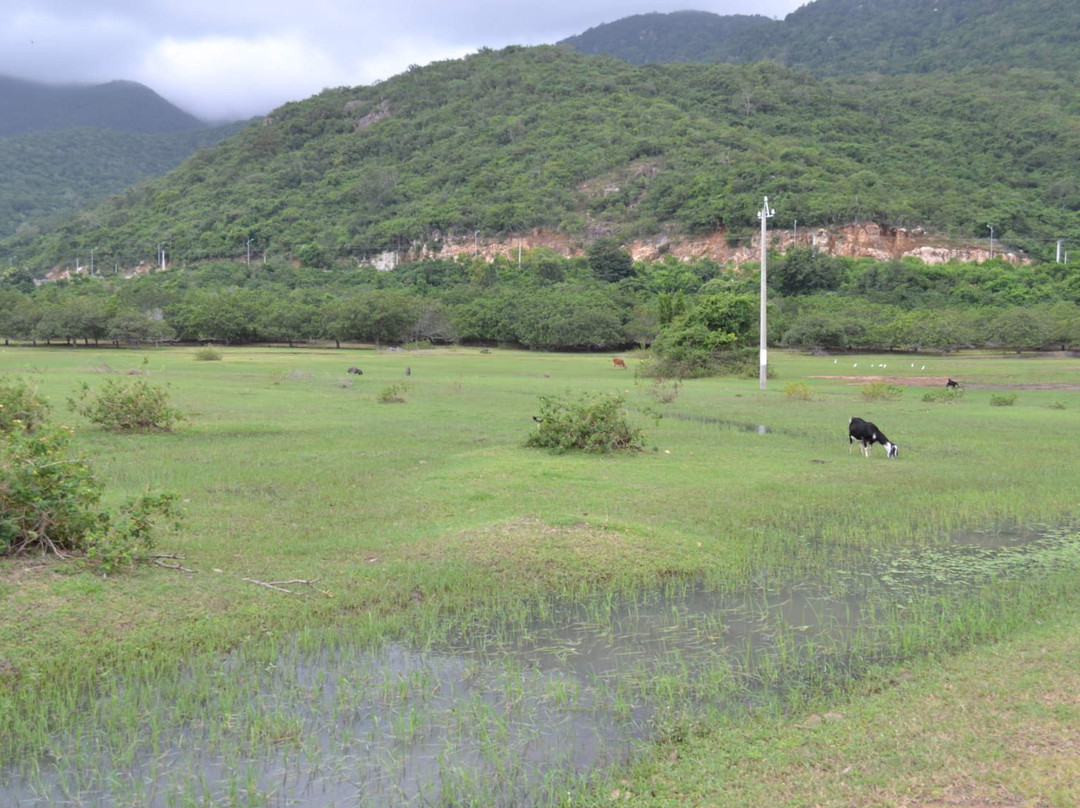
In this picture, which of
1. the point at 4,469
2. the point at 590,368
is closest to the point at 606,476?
the point at 4,469

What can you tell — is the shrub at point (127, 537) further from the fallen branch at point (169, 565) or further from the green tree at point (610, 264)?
the green tree at point (610, 264)

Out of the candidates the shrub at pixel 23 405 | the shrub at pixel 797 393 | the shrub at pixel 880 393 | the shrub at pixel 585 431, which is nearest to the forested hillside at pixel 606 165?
the shrub at pixel 880 393

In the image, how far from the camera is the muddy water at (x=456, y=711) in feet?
17.6

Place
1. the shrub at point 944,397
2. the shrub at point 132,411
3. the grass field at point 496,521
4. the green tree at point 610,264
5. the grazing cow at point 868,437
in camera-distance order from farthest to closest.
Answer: the green tree at point 610,264
the shrub at point 944,397
the shrub at point 132,411
the grazing cow at point 868,437
the grass field at point 496,521

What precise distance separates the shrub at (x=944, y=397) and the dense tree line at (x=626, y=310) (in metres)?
14.6

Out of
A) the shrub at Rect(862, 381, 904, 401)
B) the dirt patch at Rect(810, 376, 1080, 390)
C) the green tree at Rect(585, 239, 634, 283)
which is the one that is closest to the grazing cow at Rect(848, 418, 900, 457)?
the shrub at Rect(862, 381, 904, 401)

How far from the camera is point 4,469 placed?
854 cm

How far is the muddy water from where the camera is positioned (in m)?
5.36

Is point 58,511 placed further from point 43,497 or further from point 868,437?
point 868,437

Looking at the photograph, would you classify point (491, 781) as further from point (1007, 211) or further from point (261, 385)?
point (1007, 211)

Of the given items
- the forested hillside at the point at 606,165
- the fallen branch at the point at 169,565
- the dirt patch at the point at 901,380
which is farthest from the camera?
the forested hillside at the point at 606,165

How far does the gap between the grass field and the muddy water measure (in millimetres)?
532

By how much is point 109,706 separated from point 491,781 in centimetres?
309

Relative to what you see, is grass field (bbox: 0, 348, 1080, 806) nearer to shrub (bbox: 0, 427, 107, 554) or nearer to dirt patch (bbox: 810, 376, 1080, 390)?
shrub (bbox: 0, 427, 107, 554)
